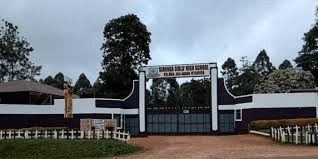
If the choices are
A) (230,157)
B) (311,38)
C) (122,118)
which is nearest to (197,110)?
(122,118)

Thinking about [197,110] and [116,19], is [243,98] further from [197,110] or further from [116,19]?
[116,19]

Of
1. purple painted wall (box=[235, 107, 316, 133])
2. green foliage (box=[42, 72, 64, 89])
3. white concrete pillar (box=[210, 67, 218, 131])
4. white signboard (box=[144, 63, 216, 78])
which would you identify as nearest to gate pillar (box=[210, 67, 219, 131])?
white concrete pillar (box=[210, 67, 218, 131])

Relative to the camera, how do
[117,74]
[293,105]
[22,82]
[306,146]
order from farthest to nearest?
[117,74] → [22,82] → [293,105] → [306,146]

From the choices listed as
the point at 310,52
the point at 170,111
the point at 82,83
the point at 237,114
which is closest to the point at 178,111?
the point at 170,111

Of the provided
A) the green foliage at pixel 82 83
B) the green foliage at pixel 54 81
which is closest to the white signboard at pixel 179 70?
the green foliage at pixel 54 81

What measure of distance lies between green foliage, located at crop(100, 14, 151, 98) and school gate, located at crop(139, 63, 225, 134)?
17853 millimetres

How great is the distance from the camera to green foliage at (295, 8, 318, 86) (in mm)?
82500

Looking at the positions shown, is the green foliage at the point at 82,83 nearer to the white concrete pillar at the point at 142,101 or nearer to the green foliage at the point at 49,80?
the green foliage at the point at 49,80

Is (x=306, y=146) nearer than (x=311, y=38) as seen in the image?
Yes

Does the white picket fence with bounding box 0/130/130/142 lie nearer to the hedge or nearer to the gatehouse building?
the gatehouse building

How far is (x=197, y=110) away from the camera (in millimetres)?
48125

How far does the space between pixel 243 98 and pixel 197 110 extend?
440cm

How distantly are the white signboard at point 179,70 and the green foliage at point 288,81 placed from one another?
2462 cm

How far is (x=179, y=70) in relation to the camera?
48438mm
